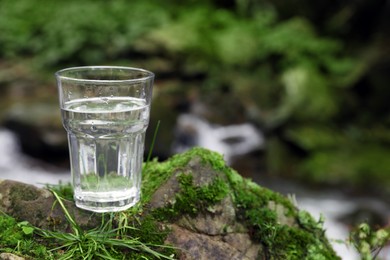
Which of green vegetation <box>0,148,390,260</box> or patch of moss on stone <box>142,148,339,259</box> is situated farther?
patch of moss on stone <box>142,148,339,259</box>

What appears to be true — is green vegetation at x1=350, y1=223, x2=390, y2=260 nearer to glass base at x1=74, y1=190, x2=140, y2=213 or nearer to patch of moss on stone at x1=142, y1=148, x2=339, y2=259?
patch of moss on stone at x1=142, y1=148, x2=339, y2=259

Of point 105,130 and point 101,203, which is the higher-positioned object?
point 105,130

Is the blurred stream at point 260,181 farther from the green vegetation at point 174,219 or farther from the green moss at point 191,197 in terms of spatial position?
the green moss at point 191,197

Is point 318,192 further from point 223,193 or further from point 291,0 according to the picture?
point 223,193

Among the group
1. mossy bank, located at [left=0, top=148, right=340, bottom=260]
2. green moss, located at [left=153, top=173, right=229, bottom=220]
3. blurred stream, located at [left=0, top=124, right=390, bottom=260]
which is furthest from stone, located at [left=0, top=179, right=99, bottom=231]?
blurred stream, located at [left=0, top=124, right=390, bottom=260]

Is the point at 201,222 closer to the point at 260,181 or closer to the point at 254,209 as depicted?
the point at 254,209

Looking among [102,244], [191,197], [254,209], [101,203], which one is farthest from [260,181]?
[102,244]

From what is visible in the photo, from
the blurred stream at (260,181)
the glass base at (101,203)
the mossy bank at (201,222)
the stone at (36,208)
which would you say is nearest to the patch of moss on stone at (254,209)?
the mossy bank at (201,222)

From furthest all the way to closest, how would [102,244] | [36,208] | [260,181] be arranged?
[260,181] < [36,208] < [102,244]
